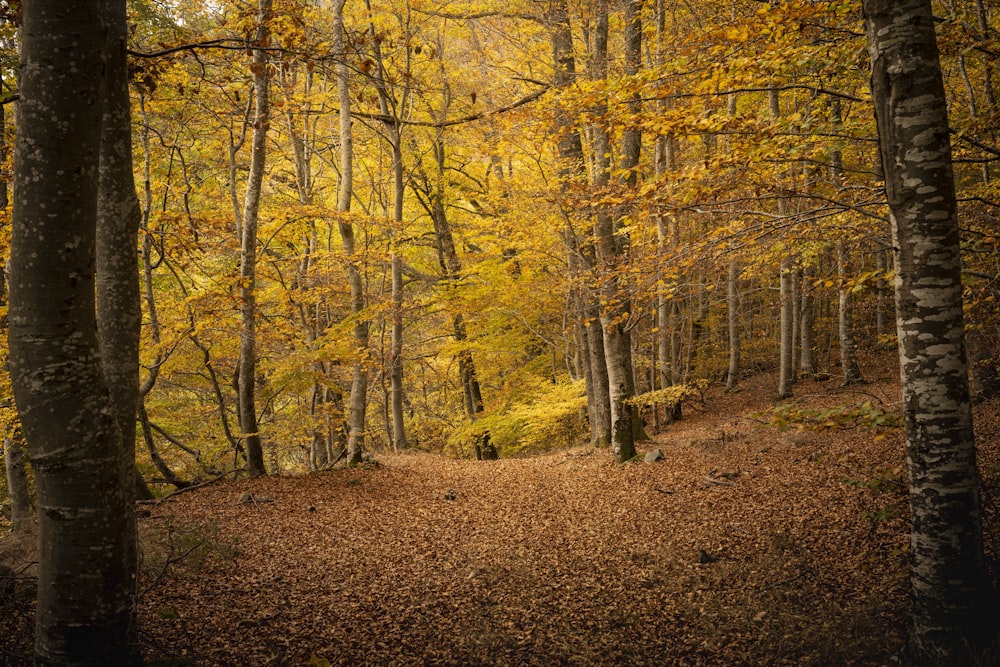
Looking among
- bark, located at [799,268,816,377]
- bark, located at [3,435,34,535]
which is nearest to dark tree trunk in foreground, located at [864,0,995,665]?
bark, located at [3,435,34,535]

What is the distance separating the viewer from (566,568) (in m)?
6.14

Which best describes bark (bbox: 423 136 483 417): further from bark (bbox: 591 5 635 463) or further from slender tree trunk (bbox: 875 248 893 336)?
slender tree trunk (bbox: 875 248 893 336)

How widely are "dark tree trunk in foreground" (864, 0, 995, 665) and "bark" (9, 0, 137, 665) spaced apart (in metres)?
4.79

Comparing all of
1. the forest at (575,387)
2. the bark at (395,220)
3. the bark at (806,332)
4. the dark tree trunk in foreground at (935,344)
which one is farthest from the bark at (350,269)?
the bark at (806,332)

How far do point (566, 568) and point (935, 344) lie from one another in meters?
4.13

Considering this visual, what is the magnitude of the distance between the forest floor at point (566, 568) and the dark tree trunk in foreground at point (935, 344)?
63cm

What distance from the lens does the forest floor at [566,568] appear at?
14.4ft

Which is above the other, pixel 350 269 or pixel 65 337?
pixel 350 269

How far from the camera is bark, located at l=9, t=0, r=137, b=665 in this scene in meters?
2.77

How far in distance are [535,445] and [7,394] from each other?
1580 centimetres

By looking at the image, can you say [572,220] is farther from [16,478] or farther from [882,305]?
[16,478]

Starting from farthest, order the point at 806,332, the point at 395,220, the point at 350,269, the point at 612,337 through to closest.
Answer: the point at 806,332, the point at 395,220, the point at 350,269, the point at 612,337

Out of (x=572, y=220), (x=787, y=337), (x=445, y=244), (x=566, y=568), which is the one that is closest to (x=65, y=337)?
(x=566, y=568)

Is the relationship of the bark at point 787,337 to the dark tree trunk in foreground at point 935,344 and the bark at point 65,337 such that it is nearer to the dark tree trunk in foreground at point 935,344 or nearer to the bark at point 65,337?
the dark tree trunk in foreground at point 935,344
